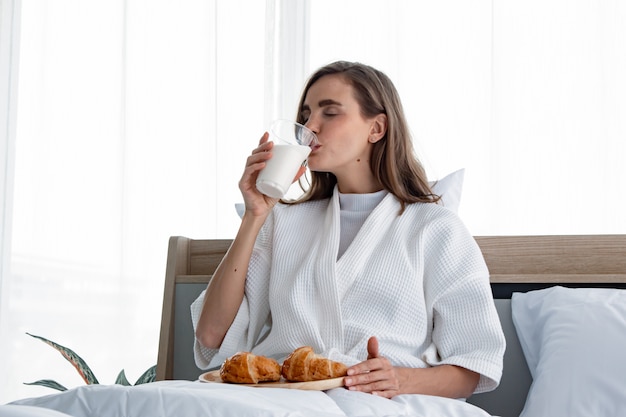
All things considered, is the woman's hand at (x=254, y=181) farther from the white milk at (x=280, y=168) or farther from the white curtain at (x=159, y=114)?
the white curtain at (x=159, y=114)

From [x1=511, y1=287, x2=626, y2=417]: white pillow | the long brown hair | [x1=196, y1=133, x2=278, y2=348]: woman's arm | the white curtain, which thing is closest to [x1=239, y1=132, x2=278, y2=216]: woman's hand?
[x1=196, y1=133, x2=278, y2=348]: woman's arm

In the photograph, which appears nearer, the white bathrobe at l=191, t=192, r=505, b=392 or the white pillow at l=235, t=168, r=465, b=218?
the white bathrobe at l=191, t=192, r=505, b=392

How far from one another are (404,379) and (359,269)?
0.29 meters

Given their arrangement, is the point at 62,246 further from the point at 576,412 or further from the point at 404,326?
the point at 576,412

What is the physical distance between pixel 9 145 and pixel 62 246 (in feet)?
1.45

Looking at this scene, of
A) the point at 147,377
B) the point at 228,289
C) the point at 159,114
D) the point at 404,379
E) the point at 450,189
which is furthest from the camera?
the point at 159,114

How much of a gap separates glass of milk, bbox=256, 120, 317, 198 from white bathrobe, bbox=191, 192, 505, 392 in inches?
9.7

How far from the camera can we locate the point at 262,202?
174 centimetres

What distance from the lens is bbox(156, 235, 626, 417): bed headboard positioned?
1887mm

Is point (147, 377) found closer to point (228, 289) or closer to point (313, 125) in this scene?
point (228, 289)

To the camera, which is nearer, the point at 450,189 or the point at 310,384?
the point at 310,384

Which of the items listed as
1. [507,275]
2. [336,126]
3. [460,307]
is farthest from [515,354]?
[336,126]

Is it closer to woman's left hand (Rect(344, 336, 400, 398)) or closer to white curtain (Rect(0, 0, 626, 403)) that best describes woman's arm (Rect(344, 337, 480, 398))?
woman's left hand (Rect(344, 336, 400, 398))

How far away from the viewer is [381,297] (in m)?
1.70
